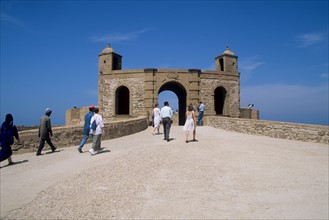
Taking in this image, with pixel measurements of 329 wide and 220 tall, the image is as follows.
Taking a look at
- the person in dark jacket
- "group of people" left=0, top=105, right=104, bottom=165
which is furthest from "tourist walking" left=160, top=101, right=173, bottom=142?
the person in dark jacket

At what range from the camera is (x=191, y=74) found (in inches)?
837

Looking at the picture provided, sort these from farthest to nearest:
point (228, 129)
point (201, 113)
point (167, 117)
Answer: point (201, 113), point (228, 129), point (167, 117)

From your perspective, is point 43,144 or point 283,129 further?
point 283,129

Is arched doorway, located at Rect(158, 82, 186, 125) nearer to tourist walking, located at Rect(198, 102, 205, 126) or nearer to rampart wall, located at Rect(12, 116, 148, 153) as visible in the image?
tourist walking, located at Rect(198, 102, 205, 126)

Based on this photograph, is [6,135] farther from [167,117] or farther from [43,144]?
[167,117]

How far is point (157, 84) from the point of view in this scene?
68.5 feet

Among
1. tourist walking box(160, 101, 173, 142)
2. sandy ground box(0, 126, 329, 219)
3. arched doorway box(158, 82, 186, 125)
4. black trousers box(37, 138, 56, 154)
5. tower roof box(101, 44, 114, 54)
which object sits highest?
tower roof box(101, 44, 114, 54)

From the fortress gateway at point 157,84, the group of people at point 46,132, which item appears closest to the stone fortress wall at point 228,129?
the group of people at point 46,132

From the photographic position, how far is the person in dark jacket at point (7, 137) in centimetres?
768

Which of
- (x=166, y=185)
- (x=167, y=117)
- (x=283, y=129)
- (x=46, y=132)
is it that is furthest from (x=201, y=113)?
(x=166, y=185)

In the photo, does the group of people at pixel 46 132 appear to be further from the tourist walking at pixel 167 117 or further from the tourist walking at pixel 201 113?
the tourist walking at pixel 201 113

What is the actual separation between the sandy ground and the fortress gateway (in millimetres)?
12269

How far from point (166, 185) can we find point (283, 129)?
836 centimetres

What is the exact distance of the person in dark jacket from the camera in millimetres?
7680
